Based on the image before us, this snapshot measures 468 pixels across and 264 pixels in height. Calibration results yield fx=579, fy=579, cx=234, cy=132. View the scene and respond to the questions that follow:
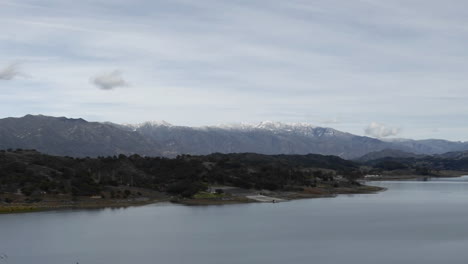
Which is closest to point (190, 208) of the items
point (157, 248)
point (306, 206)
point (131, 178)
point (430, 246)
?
point (306, 206)

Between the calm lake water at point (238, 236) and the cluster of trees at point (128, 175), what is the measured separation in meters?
21.5

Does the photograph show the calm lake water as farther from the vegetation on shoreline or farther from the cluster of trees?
the cluster of trees

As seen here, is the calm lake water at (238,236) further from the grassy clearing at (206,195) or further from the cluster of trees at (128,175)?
the cluster of trees at (128,175)

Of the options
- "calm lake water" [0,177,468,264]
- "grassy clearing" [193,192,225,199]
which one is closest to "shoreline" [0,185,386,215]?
"grassy clearing" [193,192,225,199]

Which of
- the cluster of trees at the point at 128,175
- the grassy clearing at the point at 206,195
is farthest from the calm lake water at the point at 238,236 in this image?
the cluster of trees at the point at 128,175

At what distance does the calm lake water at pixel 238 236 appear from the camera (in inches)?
2136

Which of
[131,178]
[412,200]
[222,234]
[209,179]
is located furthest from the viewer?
[209,179]

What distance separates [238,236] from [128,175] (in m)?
77.2

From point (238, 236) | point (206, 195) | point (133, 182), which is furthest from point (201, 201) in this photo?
point (238, 236)

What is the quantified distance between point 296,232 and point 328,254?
15.9 metres

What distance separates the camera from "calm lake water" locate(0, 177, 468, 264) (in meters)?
54.2

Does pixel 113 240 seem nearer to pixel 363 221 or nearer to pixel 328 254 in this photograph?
pixel 328 254

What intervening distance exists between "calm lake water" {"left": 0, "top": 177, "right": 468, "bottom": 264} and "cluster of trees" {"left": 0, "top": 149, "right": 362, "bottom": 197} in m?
21.5

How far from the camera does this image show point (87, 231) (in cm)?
7194
